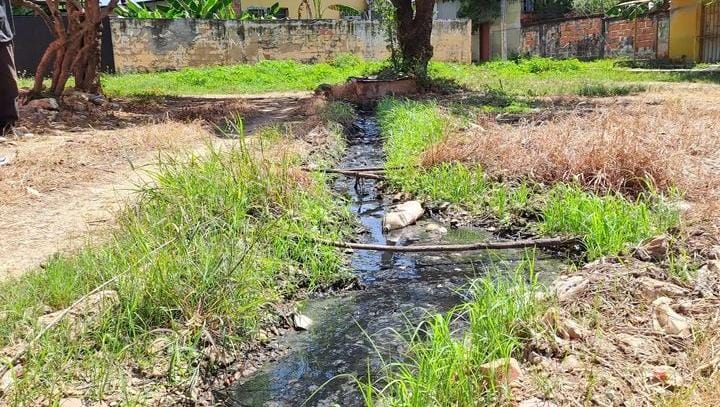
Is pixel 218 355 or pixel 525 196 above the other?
pixel 525 196

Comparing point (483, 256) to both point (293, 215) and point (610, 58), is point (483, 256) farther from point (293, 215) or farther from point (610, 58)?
point (610, 58)

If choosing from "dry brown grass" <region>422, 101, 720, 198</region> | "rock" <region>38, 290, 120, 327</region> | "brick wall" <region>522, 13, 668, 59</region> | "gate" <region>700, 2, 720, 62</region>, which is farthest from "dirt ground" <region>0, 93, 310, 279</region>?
"brick wall" <region>522, 13, 668, 59</region>

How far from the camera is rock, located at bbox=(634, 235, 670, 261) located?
3758mm

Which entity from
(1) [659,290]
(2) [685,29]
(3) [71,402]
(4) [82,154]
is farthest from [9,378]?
(2) [685,29]

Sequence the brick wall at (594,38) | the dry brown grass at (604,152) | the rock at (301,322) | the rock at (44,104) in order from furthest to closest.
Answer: the brick wall at (594,38), the rock at (44,104), the dry brown grass at (604,152), the rock at (301,322)

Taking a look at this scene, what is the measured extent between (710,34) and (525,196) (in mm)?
18900

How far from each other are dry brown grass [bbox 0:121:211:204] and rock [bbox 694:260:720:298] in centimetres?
391

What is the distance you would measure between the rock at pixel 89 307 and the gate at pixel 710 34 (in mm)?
21976

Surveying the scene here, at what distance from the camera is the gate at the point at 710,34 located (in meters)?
20.3

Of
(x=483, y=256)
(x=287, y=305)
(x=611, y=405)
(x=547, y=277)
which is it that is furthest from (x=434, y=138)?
(x=611, y=405)

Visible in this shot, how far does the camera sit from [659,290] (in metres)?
3.22

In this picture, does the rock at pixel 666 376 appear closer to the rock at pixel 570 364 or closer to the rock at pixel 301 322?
the rock at pixel 570 364

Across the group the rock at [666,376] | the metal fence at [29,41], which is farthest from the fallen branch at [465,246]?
the metal fence at [29,41]

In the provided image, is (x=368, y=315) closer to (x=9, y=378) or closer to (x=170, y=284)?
(x=170, y=284)
